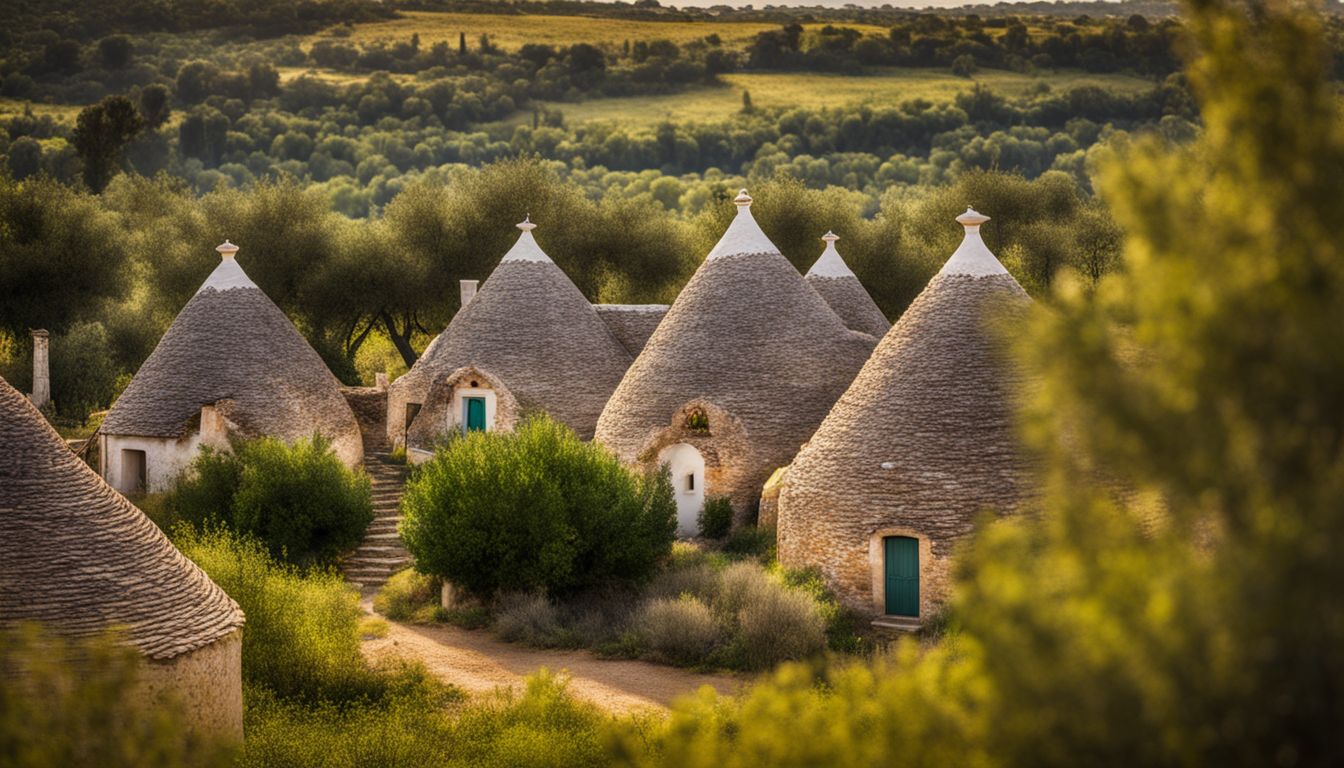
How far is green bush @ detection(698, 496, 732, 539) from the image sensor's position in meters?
24.8

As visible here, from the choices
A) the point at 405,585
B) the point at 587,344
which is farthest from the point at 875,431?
the point at 587,344

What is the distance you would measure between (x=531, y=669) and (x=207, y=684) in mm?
6400

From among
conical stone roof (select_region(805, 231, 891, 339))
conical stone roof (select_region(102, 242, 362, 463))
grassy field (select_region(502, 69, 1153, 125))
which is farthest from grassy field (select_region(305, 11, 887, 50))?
conical stone roof (select_region(102, 242, 362, 463))

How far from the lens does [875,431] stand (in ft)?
68.2

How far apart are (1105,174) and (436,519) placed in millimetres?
17339

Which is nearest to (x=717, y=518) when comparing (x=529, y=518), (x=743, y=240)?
(x=529, y=518)

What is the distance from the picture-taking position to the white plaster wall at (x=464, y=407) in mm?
29734

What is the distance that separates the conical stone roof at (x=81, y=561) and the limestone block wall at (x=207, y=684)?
14 cm

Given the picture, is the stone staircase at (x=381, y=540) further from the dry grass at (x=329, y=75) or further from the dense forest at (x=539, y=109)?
the dry grass at (x=329, y=75)

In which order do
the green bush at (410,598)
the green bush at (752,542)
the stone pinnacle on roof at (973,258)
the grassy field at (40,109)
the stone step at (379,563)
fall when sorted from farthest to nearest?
the grassy field at (40,109), the stone step at (379,563), the green bush at (752,542), the green bush at (410,598), the stone pinnacle on roof at (973,258)

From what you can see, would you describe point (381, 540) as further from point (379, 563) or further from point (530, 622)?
point (530, 622)

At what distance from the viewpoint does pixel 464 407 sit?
99.2ft

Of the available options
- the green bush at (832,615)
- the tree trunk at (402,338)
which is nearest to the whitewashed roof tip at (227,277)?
the tree trunk at (402,338)

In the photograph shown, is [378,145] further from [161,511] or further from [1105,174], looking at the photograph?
[1105,174]
